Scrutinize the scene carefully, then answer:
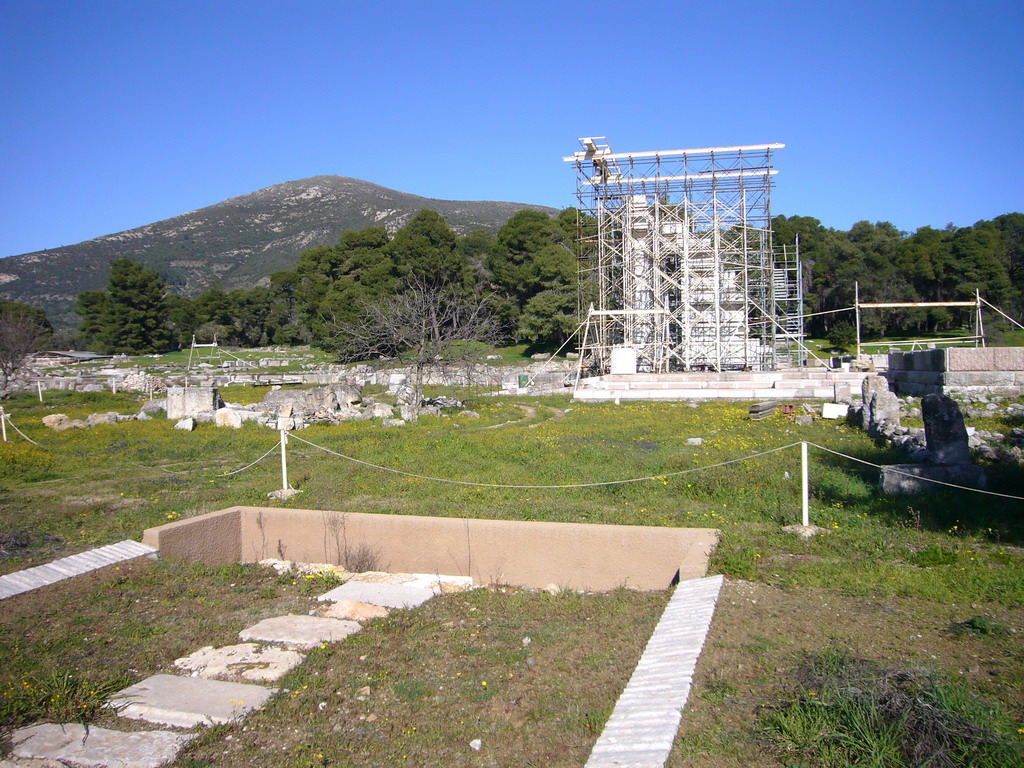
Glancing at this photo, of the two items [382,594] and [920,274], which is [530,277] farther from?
[382,594]

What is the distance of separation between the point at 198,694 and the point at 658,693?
119 inches

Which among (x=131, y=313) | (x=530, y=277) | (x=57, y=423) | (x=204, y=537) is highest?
(x=530, y=277)

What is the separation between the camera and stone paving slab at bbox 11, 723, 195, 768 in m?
3.85

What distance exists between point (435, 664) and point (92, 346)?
69995 mm

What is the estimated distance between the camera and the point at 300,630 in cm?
591

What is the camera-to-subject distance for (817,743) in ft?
11.1

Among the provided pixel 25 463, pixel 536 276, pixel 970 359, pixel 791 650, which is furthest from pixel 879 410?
pixel 536 276

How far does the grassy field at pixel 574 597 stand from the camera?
13.3 ft

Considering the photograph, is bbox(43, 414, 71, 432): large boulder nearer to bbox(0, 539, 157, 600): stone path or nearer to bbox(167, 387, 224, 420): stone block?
bbox(167, 387, 224, 420): stone block

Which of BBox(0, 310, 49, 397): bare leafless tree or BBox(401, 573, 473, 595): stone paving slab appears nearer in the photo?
BBox(401, 573, 473, 595): stone paving slab

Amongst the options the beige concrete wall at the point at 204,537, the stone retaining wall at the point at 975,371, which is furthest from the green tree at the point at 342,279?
the beige concrete wall at the point at 204,537

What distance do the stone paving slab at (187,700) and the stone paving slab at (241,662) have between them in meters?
0.12

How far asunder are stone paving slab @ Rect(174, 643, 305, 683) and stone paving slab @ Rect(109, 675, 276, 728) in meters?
0.12

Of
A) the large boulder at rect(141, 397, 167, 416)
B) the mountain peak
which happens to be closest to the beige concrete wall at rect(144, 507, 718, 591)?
the large boulder at rect(141, 397, 167, 416)
